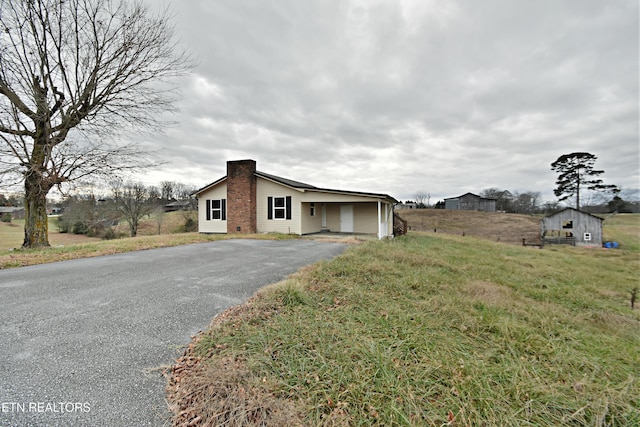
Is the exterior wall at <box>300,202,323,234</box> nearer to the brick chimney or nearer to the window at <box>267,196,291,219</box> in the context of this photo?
the window at <box>267,196,291,219</box>

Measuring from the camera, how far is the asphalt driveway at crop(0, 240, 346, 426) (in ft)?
5.83

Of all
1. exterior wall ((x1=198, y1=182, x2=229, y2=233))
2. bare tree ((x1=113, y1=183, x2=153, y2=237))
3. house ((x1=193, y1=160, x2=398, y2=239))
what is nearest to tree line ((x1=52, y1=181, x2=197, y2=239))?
bare tree ((x1=113, y1=183, x2=153, y2=237))

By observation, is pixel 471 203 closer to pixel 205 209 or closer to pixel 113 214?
pixel 205 209

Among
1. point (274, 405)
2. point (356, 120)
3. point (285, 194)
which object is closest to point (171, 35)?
point (285, 194)

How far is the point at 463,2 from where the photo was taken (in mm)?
8391

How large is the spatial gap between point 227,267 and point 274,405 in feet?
16.3

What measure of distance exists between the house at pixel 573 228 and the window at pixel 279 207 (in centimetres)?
2494

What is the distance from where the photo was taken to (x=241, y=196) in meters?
14.9

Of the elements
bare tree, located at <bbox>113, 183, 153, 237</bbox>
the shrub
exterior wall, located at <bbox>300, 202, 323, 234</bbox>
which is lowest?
the shrub

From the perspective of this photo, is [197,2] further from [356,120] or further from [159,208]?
[159,208]

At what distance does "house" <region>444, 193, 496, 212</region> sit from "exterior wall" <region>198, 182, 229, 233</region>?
4775 cm

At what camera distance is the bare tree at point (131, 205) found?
2333 cm

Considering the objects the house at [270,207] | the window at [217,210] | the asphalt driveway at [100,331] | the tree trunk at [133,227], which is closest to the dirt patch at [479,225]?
the house at [270,207]

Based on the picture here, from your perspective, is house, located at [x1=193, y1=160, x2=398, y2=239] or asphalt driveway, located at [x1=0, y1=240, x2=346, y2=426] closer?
asphalt driveway, located at [x1=0, y1=240, x2=346, y2=426]
